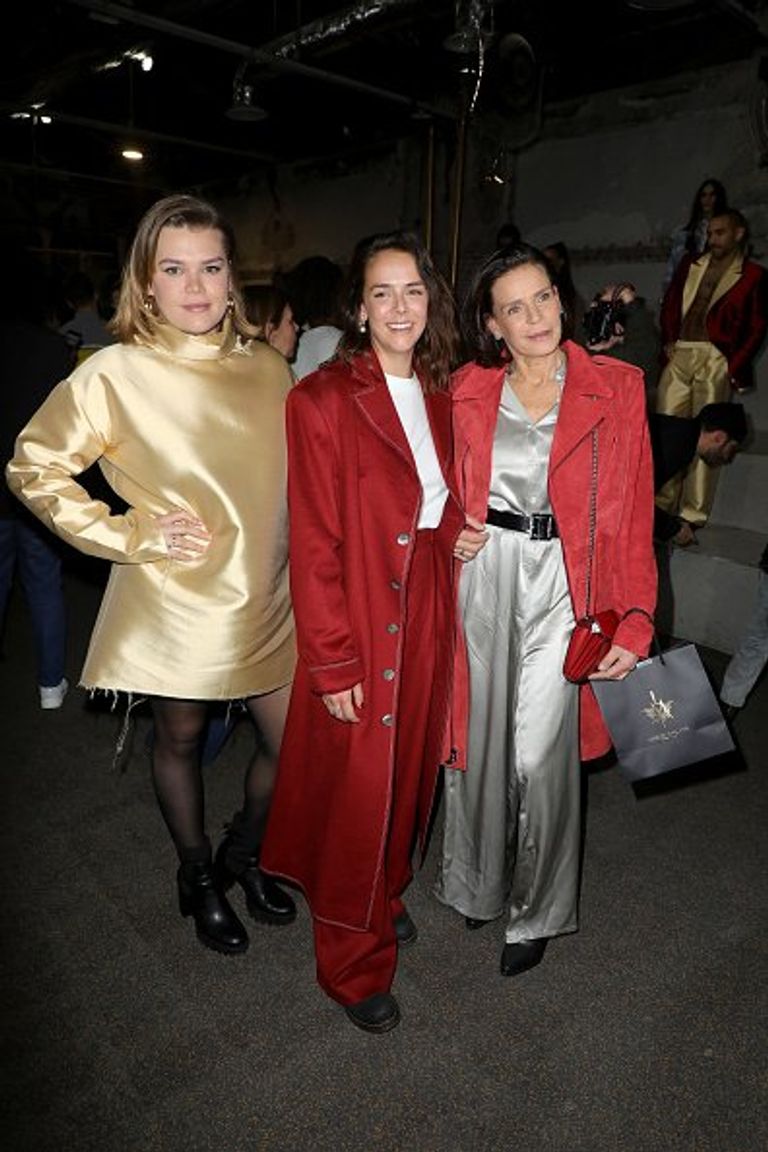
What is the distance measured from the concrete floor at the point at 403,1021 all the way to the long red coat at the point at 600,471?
952mm

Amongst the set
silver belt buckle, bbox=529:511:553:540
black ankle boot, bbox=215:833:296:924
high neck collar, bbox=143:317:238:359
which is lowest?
black ankle boot, bbox=215:833:296:924

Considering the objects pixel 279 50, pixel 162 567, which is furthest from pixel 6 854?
pixel 279 50

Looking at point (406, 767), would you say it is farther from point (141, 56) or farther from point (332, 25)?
point (141, 56)

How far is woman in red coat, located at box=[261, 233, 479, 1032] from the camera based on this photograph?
68.7 inches

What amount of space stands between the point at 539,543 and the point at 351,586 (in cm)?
47

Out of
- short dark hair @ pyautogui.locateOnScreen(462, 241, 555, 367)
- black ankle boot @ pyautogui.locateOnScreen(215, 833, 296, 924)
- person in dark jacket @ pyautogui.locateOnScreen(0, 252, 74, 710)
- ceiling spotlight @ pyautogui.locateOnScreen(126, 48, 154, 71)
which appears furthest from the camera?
ceiling spotlight @ pyautogui.locateOnScreen(126, 48, 154, 71)

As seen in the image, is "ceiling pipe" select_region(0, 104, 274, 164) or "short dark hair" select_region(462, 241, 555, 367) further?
"ceiling pipe" select_region(0, 104, 274, 164)

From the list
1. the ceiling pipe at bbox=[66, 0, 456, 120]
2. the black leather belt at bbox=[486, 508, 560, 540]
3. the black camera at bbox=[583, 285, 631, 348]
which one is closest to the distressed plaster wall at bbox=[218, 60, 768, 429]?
the ceiling pipe at bbox=[66, 0, 456, 120]

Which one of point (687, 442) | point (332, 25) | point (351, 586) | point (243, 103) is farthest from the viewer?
point (243, 103)

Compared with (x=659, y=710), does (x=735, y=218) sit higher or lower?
higher

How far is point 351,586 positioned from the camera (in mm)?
1788

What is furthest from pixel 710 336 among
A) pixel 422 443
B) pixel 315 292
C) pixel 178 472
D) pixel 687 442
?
pixel 178 472

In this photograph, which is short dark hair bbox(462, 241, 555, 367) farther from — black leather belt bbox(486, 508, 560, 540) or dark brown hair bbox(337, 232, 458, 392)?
black leather belt bbox(486, 508, 560, 540)

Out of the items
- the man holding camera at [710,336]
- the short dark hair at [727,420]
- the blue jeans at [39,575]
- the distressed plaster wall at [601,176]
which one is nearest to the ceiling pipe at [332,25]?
the distressed plaster wall at [601,176]
